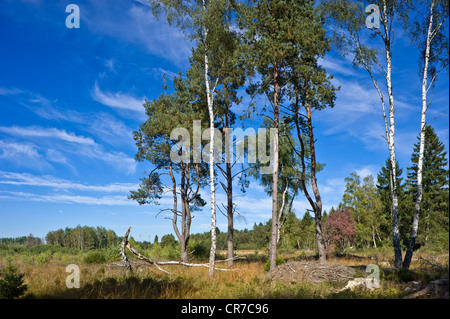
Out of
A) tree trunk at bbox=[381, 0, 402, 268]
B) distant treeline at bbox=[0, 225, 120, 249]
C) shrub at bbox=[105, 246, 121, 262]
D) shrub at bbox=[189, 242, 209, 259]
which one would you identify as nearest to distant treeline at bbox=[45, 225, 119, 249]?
distant treeline at bbox=[0, 225, 120, 249]

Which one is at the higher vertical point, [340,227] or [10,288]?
[10,288]

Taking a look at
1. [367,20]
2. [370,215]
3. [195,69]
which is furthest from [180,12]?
[370,215]

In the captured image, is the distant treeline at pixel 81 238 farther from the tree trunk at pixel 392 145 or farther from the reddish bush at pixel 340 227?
the tree trunk at pixel 392 145

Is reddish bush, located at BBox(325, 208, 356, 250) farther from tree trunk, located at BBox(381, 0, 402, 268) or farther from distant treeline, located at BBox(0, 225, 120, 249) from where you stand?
distant treeline, located at BBox(0, 225, 120, 249)

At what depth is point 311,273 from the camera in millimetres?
10617

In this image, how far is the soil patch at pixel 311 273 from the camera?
10344 mm

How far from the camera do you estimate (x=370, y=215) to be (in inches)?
1465

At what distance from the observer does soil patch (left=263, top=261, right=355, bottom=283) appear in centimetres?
1034

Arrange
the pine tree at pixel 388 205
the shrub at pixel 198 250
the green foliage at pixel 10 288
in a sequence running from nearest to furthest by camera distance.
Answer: the green foliage at pixel 10 288
the shrub at pixel 198 250
the pine tree at pixel 388 205

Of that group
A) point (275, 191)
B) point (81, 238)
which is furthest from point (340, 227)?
point (81, 238)

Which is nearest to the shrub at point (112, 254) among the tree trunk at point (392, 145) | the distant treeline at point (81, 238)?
the tree trunk at point (392, 145)

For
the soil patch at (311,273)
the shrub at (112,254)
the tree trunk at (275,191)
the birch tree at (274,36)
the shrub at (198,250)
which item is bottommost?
the shrub at (198,250)

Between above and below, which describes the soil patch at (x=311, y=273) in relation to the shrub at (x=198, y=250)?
above

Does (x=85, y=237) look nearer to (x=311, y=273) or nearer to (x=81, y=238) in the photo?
(x=81, y=238)
